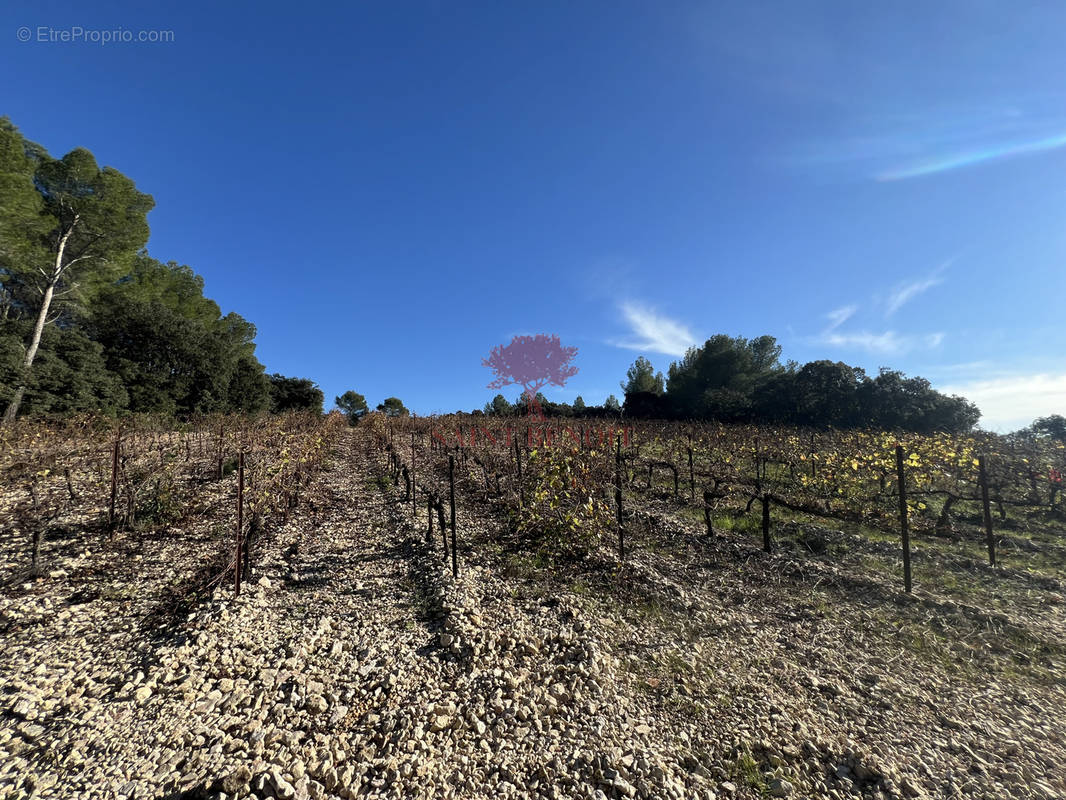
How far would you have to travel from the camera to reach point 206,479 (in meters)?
8.45

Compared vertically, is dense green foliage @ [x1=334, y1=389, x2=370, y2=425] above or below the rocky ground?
above

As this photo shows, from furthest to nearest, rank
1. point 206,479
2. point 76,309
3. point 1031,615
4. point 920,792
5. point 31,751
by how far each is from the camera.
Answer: point 76,309, point 206,479, point 1031,615, point 31,751, point 920,792

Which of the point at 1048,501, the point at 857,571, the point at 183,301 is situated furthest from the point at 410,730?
the point at 183,301

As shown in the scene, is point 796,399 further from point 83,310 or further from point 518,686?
point 83,310

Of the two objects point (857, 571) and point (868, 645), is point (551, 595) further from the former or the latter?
point (857, 571)

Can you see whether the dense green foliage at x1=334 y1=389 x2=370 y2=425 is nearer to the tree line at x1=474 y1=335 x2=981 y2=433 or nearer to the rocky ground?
the tree line at x1=474 y1=335 x2=981 y2=433

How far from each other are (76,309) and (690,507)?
75.3ft

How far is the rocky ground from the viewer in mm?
2176

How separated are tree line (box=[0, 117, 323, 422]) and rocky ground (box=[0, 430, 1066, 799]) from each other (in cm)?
1336

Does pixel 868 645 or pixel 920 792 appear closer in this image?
pixel 920 792

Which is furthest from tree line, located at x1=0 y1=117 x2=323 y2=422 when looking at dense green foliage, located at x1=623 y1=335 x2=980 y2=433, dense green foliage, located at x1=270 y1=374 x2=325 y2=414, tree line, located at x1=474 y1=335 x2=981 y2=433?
dense green foliage, located at x1=623 y1=335 x2=980 y2=433

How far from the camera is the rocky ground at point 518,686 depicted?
2.18m

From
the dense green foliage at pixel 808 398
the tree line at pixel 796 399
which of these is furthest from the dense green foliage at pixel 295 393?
the dense green foliage at pixel 808 398

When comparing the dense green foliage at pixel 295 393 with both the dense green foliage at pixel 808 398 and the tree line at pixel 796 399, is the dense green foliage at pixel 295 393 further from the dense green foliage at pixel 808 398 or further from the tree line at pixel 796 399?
the dense green foliage at pixel 808 398
